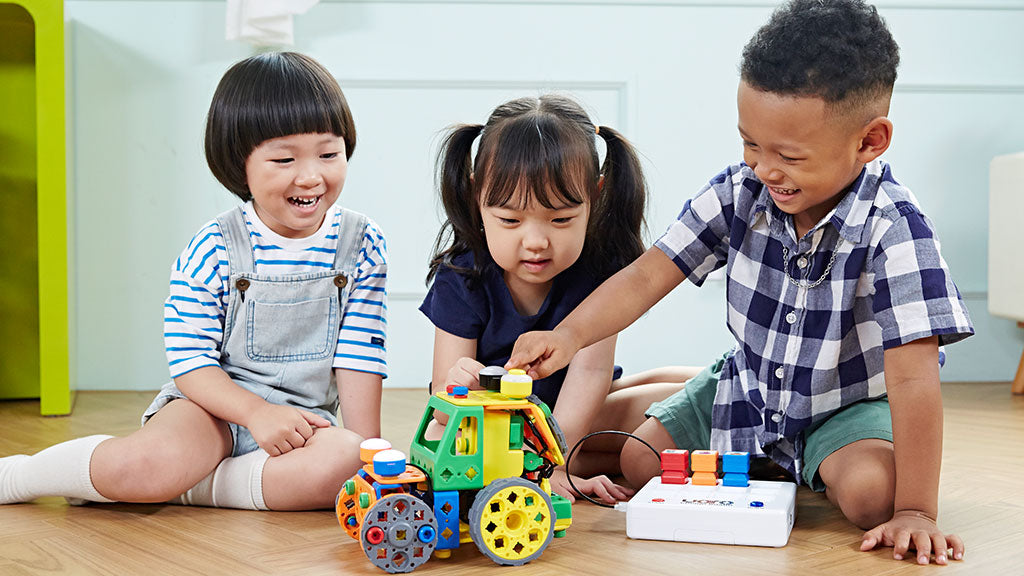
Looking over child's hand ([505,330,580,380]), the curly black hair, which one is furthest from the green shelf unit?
the curly black hair

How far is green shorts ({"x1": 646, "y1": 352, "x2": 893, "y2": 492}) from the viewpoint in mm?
1027

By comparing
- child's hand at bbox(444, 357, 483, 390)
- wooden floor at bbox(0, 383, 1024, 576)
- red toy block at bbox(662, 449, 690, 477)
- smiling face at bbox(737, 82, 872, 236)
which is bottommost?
wooden floor at bbox(0, 383, 1024, 576)

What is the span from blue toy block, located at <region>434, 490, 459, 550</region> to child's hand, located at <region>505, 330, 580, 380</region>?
162 mm

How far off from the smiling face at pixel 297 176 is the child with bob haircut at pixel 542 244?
0.14m

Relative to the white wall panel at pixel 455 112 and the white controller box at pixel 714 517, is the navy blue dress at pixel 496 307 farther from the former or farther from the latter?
the white wall panel at pixel 455 112

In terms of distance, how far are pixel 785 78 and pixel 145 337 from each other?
4.88 feet

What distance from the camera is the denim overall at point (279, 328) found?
1154mm

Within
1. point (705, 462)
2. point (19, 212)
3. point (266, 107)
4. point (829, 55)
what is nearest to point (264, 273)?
point (266, 107)

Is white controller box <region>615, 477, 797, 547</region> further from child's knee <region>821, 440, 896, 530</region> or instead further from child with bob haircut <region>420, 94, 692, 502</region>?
child with bob haircut <region>420, 94, 692, 502</region>

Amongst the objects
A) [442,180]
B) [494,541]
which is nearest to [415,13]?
[442,180]

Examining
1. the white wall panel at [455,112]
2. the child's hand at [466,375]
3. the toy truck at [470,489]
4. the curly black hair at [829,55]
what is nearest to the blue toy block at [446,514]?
the toy truck at [470,489]

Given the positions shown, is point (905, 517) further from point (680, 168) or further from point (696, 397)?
point (680, 168)

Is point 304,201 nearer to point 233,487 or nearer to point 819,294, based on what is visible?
point 233,487

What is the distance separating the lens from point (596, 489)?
110cm
